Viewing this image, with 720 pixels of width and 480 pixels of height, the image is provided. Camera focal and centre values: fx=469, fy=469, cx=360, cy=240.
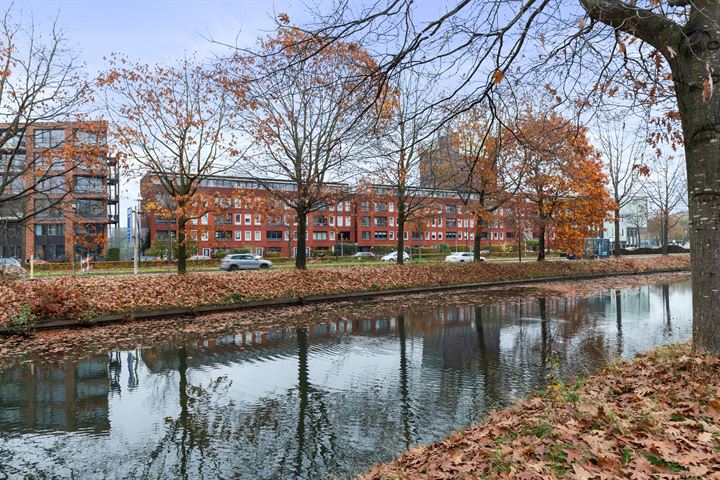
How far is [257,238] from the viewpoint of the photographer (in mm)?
76312

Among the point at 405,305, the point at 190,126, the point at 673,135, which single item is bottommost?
the point at 405,305

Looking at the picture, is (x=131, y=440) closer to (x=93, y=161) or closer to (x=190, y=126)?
(x=93, y=161)

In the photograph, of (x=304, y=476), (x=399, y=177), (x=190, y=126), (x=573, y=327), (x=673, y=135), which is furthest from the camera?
(x=399, y=177)

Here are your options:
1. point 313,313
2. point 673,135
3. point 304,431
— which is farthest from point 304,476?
point 313,313

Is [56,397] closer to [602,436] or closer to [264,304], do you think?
[602,436]

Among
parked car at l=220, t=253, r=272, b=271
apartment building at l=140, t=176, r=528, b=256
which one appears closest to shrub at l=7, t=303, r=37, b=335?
parked car at l=220, t=253, r=272, b=271

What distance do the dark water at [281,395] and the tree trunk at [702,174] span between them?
95.4 inches

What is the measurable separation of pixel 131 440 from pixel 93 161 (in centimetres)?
1257

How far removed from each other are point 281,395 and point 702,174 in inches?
241

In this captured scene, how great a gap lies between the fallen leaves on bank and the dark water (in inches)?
39.8

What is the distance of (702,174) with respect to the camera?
512 centimetres

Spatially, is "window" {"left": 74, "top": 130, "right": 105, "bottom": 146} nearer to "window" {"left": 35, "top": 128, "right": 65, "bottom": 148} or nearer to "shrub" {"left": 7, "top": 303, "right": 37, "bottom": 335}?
"window" {"left": 35, "top": 128, "right": 65, "bottom": 148}

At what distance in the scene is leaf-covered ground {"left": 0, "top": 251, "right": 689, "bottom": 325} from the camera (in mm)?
13711

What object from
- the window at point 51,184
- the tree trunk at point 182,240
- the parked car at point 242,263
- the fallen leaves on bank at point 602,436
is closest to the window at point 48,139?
the window at point 51,184
